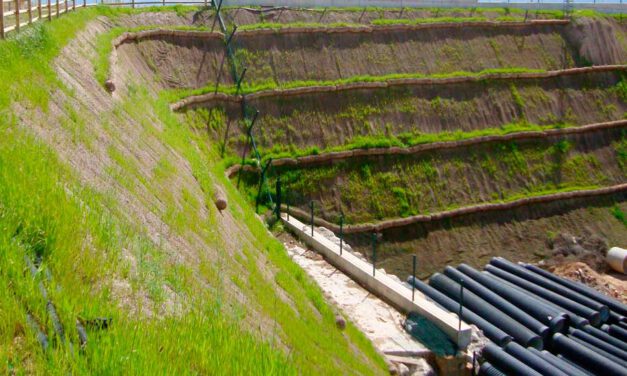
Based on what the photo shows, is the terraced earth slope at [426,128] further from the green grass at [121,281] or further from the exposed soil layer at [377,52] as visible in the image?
the green grass at [121,281]

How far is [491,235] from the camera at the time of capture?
25203 millimetres

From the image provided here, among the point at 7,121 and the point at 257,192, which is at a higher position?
the point at 7,121

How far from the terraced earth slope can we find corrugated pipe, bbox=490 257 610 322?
2500 millimetres

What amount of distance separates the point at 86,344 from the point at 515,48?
31.9 m

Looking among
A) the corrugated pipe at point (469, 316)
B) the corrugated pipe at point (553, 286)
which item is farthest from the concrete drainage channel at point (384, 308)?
the corrugated pipe at point (553, 286)

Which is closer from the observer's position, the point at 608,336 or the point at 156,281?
the point at 156,281

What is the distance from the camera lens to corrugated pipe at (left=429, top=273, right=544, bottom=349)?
54.5 feet

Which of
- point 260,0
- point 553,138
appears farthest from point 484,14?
point 260,0

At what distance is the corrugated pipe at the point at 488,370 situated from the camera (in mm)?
14820

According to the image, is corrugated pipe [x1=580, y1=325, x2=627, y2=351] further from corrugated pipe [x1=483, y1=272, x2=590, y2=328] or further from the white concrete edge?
the white concrete edge

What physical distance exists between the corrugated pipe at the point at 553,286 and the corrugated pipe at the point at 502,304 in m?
1.87

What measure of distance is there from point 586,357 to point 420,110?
14385 millimetres

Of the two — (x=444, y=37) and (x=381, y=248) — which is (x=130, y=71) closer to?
(x=381, y=248)

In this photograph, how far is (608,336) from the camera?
17438mm
